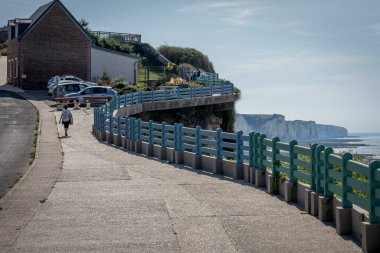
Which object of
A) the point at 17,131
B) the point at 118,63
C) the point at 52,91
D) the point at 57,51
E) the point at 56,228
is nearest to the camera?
the point at 56,228

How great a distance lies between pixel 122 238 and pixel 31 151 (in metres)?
17.0

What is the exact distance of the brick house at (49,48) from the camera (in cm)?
6881

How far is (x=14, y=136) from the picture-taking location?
3416 centimetres

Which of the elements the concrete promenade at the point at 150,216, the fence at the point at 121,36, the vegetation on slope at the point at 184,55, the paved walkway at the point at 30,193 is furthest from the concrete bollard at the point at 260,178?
the vegetation on slope at the point at 184,55

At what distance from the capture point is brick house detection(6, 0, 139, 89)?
68812mm

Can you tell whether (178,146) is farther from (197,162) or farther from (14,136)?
(14,136)

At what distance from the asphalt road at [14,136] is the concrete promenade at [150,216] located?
762mm

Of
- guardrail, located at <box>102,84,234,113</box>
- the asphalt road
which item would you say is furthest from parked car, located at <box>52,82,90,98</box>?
guardrail, located at <box>102,84,234,113</box>

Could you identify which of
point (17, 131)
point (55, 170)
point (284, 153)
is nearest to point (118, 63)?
point (17, 131)

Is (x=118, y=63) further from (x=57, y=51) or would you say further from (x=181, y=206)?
(x=181, y=206)

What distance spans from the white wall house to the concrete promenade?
53.2 meters

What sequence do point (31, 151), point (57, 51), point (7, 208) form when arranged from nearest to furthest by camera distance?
point (7, 208) → point (31, 151) → point (57, 51)

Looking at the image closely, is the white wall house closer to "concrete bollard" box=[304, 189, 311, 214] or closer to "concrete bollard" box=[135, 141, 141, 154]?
"concrete bollard" box=[135, 141, 141, 154]

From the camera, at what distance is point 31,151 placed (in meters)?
27.3
